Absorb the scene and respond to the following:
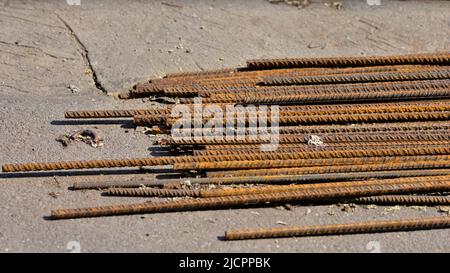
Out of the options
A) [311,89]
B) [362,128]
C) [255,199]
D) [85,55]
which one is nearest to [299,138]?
[362,128]

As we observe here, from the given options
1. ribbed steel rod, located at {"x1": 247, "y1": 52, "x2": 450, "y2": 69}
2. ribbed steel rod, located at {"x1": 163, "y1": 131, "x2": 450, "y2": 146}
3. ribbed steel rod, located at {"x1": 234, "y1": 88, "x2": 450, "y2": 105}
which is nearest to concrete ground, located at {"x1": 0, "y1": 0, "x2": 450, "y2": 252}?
ribbed steel rod, located at {"x1": 247, "y1": 52, "x2": 450, "y2": 69}

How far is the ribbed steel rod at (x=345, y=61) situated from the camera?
6.26 m

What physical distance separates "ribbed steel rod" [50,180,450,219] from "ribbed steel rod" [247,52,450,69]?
4.75 feet

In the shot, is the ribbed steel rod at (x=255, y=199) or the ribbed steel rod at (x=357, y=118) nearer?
the ribbed steel rod at (x=255, y=199)

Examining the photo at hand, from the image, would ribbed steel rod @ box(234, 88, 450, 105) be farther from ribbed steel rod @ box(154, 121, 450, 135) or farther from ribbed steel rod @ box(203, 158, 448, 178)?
ribbed steel rod @ box(203, 158, 448, 178)

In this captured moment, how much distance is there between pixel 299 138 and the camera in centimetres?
551

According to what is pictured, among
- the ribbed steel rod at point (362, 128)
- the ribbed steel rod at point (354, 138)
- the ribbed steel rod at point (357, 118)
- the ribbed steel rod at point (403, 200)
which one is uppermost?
the ribbed steel rod at point (357, 118)

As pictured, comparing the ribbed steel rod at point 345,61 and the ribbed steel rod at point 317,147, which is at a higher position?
the ribbed steel rod at point 345,61

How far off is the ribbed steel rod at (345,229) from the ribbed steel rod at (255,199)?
25 cm

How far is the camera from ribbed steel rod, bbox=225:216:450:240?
4.82m

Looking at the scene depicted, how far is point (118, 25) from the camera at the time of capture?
705cm

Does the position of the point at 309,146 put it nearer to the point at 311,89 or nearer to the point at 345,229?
the point at 311,89

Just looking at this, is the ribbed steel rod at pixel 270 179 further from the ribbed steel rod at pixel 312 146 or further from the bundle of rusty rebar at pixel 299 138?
the ribbed steel rod at pixel 312 146

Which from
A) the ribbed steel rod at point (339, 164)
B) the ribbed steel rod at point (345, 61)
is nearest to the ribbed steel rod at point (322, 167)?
the ribbed steel rod at point (339, 164)
